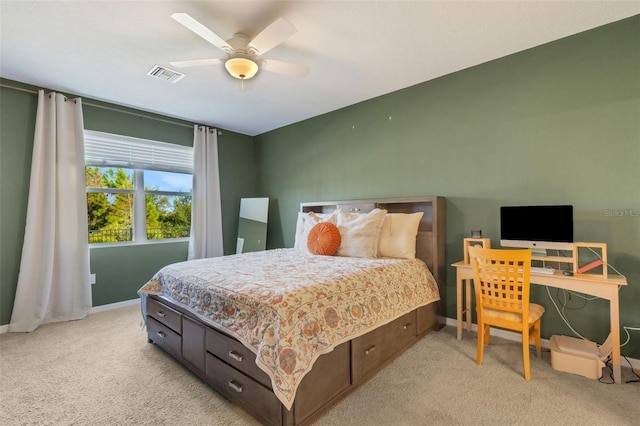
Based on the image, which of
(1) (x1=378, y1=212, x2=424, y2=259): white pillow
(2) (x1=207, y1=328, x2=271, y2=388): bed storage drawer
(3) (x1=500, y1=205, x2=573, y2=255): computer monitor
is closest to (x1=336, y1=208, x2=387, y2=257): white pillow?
(1) (x1=378, y1=212, x2=424, y2=259): white pillow

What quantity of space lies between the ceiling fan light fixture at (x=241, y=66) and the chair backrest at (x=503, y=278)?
220cm

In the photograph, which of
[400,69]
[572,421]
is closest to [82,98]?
[400,69]

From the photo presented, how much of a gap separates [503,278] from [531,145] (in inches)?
51.3

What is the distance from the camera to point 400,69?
2900 millimetres

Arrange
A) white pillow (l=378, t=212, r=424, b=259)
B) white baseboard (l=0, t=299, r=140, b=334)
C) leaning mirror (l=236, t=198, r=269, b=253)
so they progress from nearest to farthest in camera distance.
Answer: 1. white pillow (l=378, t=212, r=424, b=259)
2. white baseboard (l=0, t=299, r=140, b=334)
3. leaning mirror (l=236, t=198, r=269, b=253)

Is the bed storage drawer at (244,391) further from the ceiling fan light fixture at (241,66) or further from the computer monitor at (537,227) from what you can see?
Result: the computer monitor at (537,227)

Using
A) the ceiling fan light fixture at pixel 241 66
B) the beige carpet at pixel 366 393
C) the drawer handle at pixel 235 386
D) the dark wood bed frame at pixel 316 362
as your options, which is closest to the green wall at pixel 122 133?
the beige carpet at pixel 366 393

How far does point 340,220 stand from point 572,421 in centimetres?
226

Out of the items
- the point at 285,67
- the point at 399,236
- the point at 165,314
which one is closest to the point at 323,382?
the point at 165,314

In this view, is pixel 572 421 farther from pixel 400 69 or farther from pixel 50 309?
pixel 50 309

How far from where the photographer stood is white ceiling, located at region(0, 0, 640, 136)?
2.04m

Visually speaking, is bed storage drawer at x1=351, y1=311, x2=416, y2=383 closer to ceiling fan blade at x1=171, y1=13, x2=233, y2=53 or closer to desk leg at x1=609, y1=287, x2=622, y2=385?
desk leg at x1=609, y1=287, x2=622, y2=385

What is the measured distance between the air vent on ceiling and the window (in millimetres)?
1321

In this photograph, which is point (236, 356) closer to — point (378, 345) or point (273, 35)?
point (378, 345)
